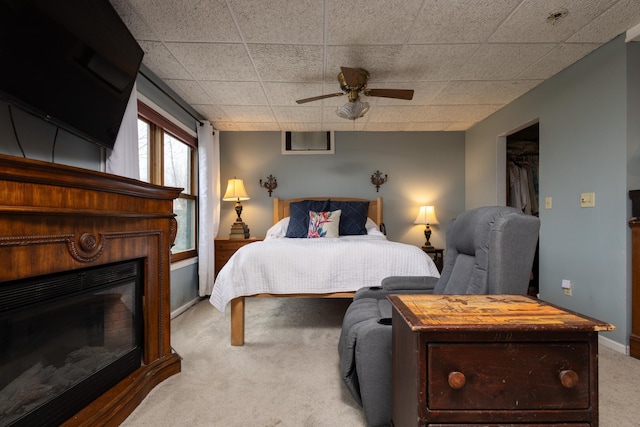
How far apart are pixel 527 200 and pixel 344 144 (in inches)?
105

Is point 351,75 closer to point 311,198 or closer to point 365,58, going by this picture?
point 365,58

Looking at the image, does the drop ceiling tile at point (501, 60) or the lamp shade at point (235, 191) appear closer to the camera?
the drop ceiling tile at point (501, 60)

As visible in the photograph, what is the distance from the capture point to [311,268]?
2605mm

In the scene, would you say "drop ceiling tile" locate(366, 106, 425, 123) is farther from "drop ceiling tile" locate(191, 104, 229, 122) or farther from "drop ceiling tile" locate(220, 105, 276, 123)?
"drop ceiling tile" locate(191, 104, 229, 122)

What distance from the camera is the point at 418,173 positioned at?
4938mm

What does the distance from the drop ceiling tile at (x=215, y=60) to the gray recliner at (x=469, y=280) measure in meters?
2.16

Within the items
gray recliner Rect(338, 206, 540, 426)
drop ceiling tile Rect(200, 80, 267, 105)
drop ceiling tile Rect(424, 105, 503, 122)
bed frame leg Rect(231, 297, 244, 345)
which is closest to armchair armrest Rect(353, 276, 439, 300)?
gray recliner Rect(338, 206, 540, 426)

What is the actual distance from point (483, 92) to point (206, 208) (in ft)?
11.5

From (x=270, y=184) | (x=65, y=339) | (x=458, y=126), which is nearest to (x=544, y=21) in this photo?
(x=458, y=126)

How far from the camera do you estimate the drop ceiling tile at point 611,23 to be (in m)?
2.02

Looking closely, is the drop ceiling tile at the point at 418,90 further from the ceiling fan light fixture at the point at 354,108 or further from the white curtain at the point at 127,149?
the white curtain at the point at 127,149

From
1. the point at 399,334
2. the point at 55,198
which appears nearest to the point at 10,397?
the point at 55,198

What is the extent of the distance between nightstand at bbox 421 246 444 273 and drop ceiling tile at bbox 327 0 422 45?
2927mm

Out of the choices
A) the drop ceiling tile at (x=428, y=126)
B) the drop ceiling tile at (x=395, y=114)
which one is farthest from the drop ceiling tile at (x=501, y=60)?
the drop ceiling tile at (x=428, y=126)
